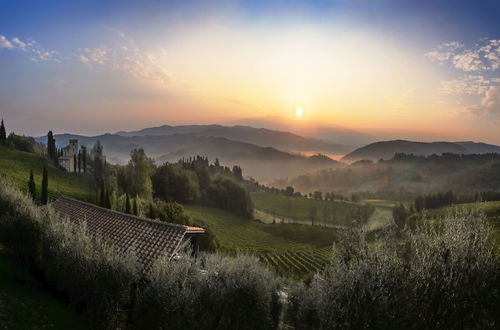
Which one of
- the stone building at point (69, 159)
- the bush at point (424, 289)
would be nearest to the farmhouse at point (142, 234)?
the bush at point (424, 289)

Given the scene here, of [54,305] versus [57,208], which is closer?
[54,305]

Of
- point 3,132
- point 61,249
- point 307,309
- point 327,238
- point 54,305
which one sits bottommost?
point 327,238

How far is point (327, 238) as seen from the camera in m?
118

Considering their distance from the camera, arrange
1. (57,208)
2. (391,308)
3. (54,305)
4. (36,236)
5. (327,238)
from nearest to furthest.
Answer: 1. (391,308)
2. (54,305)
3. (36,236)
4. (57,208)
5. (327,238)

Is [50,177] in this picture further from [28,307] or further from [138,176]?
[28,307]

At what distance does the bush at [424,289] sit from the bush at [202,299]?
432 centimetres

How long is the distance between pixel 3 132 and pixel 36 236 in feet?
397

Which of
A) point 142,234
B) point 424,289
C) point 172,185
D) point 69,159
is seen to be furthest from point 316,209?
point 424,289

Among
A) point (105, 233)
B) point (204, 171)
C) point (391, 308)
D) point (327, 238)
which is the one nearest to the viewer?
point (391, 308)

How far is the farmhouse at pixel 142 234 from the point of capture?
70.0 ft

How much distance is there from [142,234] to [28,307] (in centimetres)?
757

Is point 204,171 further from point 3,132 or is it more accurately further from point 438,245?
point 438,245

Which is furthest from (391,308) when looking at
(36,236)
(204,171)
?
(204,171)

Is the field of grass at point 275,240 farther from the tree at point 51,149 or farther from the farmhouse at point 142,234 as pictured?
the tree at point 51,149
